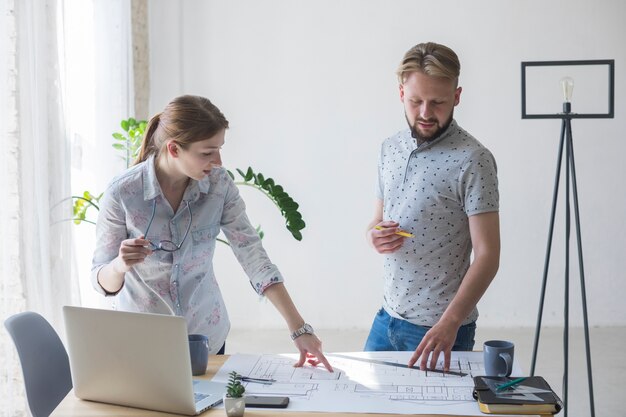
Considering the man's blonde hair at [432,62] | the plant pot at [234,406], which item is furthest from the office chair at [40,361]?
the man's blonde hair at [432,62]

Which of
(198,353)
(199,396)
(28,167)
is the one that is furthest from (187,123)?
(28,167)

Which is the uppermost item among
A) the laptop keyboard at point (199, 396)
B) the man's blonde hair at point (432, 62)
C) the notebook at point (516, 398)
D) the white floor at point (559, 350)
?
the man's blonde hair at point (432, 62)

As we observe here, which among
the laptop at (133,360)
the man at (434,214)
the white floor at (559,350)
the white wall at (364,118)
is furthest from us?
the white wall at (364,118)

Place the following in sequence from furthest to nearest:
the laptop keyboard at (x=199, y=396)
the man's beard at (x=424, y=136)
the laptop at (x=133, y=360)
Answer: the man's beard at (x=424, y=136) < the laptop keyboard at (x=199, y=396) < the laptop at (x=133, y=360)

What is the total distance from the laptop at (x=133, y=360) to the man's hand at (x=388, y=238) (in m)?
0.68

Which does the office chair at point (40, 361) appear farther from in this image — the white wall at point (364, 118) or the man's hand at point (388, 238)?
the white wall at point (364, 118)

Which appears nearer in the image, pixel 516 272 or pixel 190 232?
pixel 190 232

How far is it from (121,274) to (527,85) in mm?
4117

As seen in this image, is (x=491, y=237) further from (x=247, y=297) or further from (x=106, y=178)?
(x=247, y=297)

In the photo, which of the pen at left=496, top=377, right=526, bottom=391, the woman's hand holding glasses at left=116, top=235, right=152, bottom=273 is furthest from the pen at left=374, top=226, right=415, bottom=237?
the woman's hand holding glasses at left=116, top=235, right=152, bottom=273

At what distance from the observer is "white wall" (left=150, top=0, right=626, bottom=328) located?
5.43 metres

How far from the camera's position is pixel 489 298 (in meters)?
5.56

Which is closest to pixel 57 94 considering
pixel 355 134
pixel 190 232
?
pixel 190 232

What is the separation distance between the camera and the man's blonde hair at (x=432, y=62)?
2.11 metres
